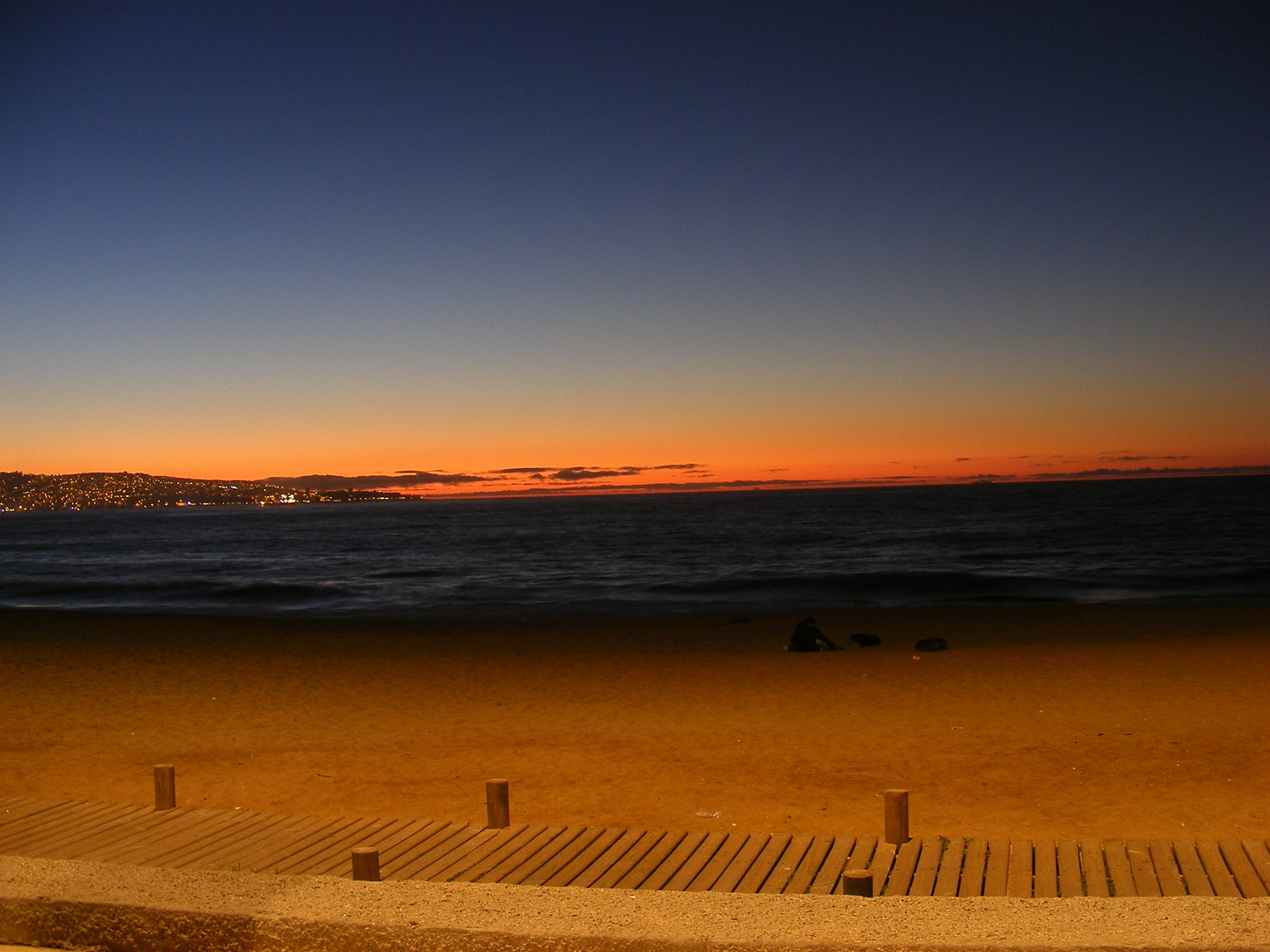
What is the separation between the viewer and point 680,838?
19.2 ft

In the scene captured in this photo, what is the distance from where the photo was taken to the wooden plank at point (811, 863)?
16.9 ft

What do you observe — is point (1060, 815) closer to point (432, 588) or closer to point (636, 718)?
point (636, 718)

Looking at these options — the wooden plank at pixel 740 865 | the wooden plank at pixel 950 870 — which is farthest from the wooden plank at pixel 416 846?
the wooden plank at pixel 950 870

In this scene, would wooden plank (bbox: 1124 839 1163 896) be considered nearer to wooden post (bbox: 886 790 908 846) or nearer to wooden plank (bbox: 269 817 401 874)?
wooden post (bbox: 886 790 908 846)

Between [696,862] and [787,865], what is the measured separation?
503 mm

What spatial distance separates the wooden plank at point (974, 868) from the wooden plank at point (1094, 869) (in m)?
0.51

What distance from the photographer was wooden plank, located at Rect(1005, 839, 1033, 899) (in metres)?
5.05

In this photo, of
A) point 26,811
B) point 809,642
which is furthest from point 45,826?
point 809,642

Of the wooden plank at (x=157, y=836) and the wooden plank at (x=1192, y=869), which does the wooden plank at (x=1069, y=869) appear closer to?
the wooden plank at (x=1192, y=869)

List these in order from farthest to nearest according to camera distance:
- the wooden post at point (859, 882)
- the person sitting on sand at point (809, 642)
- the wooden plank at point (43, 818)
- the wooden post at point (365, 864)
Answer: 1. the person sitting on sand at point (809, 642)
2. the wooden plank at point (43, 818)
3. the wooden post at point (365, 864)
4. the wooden post at point (859, 882)

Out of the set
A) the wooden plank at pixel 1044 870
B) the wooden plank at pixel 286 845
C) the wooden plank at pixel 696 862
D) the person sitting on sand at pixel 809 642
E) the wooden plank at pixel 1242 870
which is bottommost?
the person sitting on sand at pixel 809 642

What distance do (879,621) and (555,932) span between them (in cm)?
1862

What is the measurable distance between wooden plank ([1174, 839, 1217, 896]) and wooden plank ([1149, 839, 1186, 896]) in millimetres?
29

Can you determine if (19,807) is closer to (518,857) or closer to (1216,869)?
(518,857)
